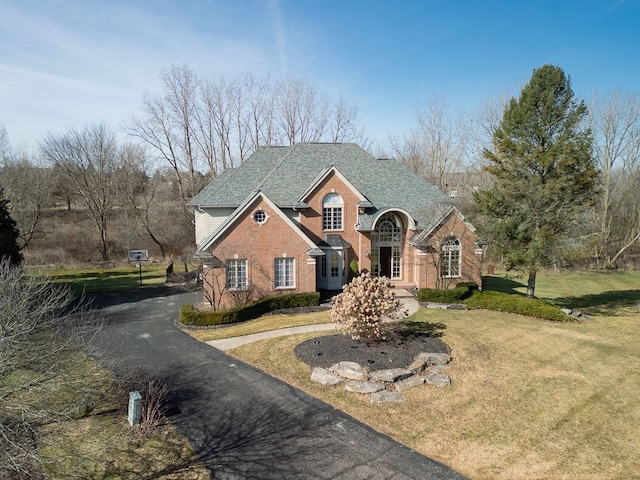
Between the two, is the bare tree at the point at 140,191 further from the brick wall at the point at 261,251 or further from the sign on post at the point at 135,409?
the sign on post at the point at 135,409

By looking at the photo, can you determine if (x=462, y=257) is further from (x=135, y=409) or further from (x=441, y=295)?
(x=135, y=409)

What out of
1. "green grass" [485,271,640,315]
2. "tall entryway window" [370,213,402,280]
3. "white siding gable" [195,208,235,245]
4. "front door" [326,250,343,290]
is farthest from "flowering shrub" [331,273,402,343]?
"green grass" [485,271,640,315]

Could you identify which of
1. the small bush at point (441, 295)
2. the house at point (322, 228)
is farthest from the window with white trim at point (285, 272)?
the small bush at point (441, 295)

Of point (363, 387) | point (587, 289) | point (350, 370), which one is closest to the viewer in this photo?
point (363, 387)

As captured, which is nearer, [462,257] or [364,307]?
[364,307]

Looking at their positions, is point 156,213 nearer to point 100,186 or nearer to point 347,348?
point 100,186

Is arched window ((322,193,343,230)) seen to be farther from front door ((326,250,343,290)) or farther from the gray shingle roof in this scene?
front door ((326,250,343,290))

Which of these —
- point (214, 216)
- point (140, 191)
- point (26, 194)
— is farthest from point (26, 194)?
point (214, 216)
